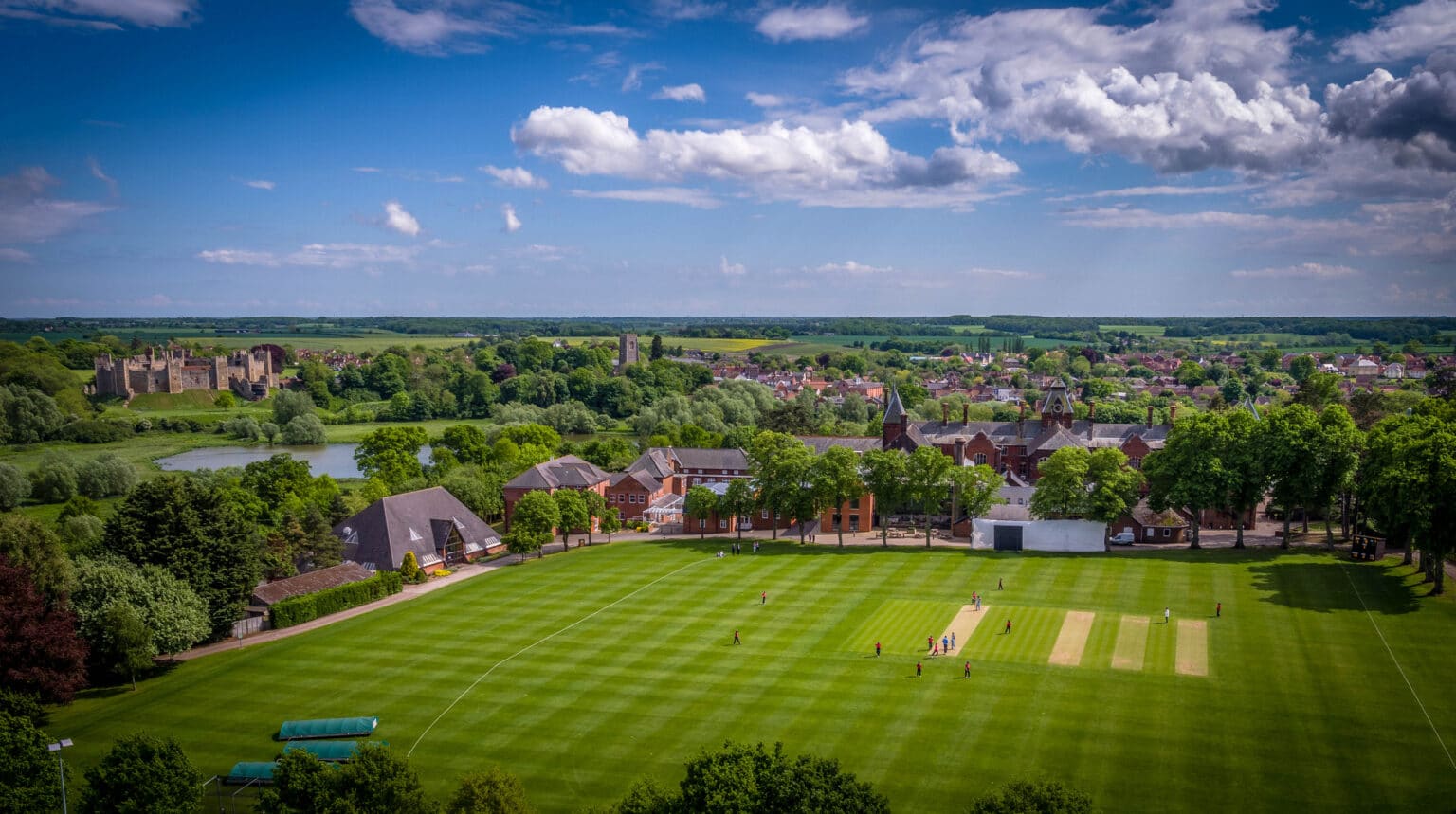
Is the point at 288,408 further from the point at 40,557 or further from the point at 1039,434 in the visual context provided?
the point at 1039,434

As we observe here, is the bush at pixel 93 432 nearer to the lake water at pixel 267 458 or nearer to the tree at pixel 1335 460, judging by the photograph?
the lake water at pixel 267 458

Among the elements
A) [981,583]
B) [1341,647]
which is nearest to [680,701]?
[981,583]

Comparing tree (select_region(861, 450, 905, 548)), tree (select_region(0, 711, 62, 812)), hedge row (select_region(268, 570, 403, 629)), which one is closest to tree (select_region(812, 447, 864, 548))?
tree (select_region(861, 450, 905, 548))

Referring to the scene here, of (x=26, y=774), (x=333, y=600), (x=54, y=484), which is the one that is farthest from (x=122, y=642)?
(x=54, y=484)

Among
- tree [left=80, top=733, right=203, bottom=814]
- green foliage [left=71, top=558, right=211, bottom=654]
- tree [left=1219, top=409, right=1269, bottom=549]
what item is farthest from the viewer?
tree [left=1219, top=409, right=1269, bottom=549]

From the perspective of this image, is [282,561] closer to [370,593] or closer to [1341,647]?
[370,593]

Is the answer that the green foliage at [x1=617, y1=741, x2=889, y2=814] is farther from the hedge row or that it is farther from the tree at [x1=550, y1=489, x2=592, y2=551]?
the tree at [x1=550, y1=489, x2=592, y2=551]
